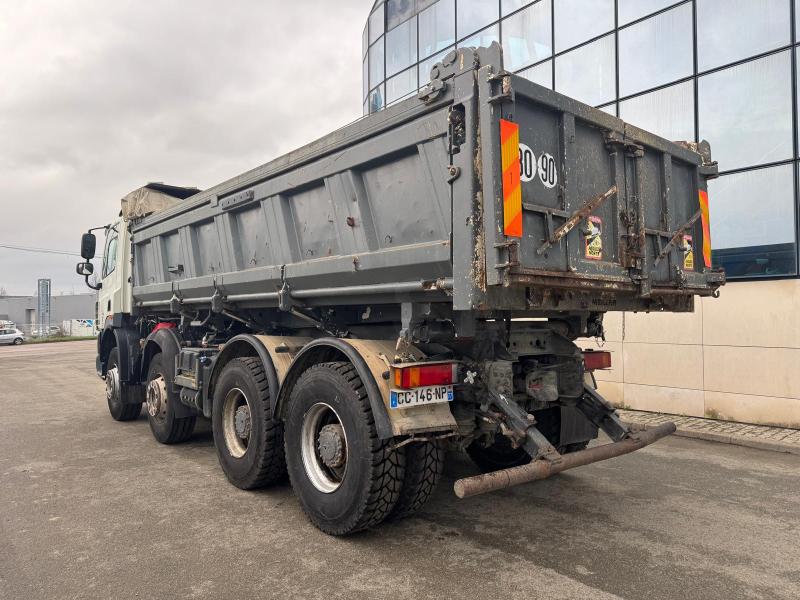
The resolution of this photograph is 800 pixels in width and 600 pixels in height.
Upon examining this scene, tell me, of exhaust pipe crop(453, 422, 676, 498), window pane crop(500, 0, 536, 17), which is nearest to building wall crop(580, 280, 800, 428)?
exhaust pipe crop(453, 422, 676, 498)

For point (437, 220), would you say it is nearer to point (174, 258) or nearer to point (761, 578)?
point (761, 578)

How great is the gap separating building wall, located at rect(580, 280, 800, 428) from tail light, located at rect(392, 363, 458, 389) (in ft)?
15.4

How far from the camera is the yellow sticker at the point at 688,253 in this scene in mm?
4672

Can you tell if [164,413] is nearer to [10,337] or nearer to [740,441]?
[740,441]

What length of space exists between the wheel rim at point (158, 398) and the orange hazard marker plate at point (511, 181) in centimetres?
510

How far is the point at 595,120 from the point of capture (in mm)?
3918

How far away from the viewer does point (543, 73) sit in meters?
10.8

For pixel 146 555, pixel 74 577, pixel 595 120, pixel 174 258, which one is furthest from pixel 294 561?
pixel 174 258

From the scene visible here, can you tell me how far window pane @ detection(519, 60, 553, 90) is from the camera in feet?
34.9

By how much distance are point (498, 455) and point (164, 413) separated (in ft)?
12.9

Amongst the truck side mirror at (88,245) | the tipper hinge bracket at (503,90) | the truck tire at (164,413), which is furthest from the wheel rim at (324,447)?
the truck side mirror at (88,245)

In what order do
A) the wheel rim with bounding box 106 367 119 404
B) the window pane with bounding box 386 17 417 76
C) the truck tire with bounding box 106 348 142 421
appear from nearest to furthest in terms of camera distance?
the truck tire with bounding box 106 348 142 421, the wheel rim with bounding box 106 367 119 404, the window pane with bounding box 386 17 417 76

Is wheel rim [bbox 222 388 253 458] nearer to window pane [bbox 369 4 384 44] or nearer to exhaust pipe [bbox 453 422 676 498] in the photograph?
exhaust pipe [bbox 453 422 676 498]

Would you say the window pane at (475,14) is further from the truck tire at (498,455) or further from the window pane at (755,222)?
the truck tire at (498,455)
